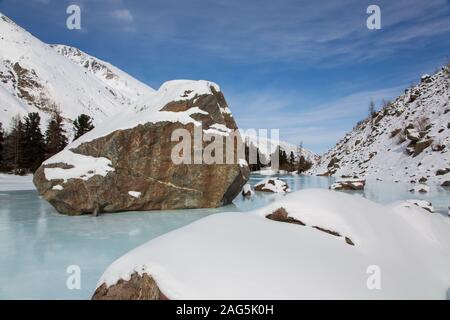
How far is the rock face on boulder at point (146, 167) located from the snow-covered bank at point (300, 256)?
26.8 ft

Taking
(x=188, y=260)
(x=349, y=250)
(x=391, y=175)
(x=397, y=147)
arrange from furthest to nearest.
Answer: (x=397, y=147)
(x=391, y=175)
(x=349, y=250)
(x=188, y=260)

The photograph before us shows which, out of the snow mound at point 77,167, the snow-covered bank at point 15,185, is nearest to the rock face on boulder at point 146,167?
the snow mound at point 77,167

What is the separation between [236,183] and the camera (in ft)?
47.8

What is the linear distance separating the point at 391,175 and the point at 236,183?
28562 millimetres

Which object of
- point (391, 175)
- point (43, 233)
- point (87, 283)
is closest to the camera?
point (87, 283)

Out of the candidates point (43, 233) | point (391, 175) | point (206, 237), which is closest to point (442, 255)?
point (206, 237)

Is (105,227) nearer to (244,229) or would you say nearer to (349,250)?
(244,229)

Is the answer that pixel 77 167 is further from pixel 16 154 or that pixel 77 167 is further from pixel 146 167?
pixel 16 154

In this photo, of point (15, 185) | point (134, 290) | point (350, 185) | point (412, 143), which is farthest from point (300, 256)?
point (412, 143)

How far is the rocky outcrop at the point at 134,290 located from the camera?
318cm

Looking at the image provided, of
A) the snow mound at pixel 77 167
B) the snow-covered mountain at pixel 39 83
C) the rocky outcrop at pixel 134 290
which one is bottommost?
the rocky outcrop at pixel 134 290

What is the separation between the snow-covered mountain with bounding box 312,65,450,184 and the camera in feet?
105

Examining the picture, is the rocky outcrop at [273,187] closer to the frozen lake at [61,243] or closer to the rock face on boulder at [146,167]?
the rock face on boulder at [146,167]
